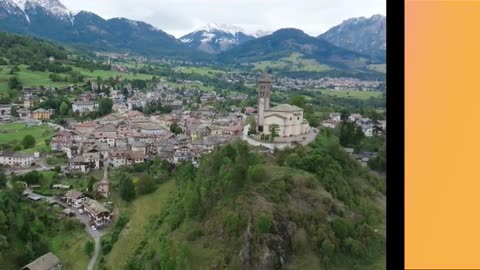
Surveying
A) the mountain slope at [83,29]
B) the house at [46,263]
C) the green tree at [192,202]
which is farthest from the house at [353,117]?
the mountain slope at [83,29]

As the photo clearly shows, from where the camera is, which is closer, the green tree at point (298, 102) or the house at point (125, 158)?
the green tree at point (298, 102)

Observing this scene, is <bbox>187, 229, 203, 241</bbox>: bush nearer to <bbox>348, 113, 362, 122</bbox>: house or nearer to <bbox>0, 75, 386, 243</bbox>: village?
<bbox>0, 75, 386, 243</bbox>: village

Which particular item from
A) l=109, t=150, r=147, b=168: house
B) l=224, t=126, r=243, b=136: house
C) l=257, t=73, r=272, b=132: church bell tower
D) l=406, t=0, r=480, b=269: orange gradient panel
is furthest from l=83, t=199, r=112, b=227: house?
l=406, t=0, r=480, b=269: orange gradient panel

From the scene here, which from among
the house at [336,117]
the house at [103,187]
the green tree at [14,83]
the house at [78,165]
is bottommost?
the house at [103,187]

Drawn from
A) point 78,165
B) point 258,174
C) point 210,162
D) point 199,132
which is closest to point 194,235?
point 258,174

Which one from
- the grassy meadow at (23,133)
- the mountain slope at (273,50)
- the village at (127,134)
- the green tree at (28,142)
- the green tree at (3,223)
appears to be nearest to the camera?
the green tree at (3,223)

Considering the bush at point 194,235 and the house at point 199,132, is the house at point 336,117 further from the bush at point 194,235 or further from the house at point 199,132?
the house at point 199,132

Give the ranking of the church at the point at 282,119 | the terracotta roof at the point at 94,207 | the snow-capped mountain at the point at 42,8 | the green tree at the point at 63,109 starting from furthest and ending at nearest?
the snow-capped mountain at the point at 42,8 → the green tree at the point at 63,109 → the terracotta roof at the point at 94,207 → the church at the point at 282,119
